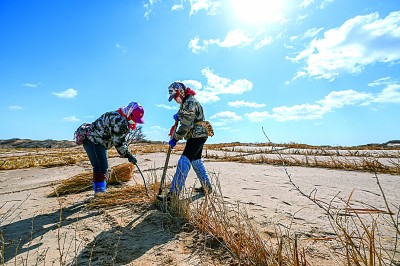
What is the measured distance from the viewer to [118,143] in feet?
12.4

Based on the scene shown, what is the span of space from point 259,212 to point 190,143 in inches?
54.6

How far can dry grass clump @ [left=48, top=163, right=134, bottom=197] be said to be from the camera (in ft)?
13.9

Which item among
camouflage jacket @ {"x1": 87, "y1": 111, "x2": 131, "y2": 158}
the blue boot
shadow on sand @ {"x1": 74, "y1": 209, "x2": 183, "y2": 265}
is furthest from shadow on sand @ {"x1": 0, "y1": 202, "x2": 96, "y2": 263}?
camouflage jacket @ {"x1": 87, "y1": 111, "x2": 131, "y2": 158}

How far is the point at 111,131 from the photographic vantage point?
381 cm

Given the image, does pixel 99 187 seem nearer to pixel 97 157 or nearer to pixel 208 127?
pixel 97 157

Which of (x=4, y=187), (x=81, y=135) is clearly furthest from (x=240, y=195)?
(x=4, y=187)

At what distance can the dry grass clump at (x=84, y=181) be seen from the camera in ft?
13.9

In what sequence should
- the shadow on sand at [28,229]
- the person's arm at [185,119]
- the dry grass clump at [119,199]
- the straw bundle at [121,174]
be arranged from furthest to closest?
the straw bundle at [121,174] → the person's arm at [185,119] → the dry grass clump at [119,199] → the shadow on sand at [28,229]

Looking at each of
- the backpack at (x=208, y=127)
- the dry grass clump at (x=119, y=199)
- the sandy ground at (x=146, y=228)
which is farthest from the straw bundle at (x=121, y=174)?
the backpack at (x=208, y=127)

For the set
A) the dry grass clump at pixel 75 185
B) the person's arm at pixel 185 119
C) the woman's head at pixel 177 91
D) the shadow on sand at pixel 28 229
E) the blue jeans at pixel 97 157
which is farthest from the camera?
the dry grass clump at pixel 75 185

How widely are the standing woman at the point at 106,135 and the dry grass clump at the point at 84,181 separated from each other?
1.68ft

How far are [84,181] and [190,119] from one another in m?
2.30

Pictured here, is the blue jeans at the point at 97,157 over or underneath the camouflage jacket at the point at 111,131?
underneath

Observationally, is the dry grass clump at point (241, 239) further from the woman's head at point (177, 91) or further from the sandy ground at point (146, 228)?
the woman's head at point (177, 91)
